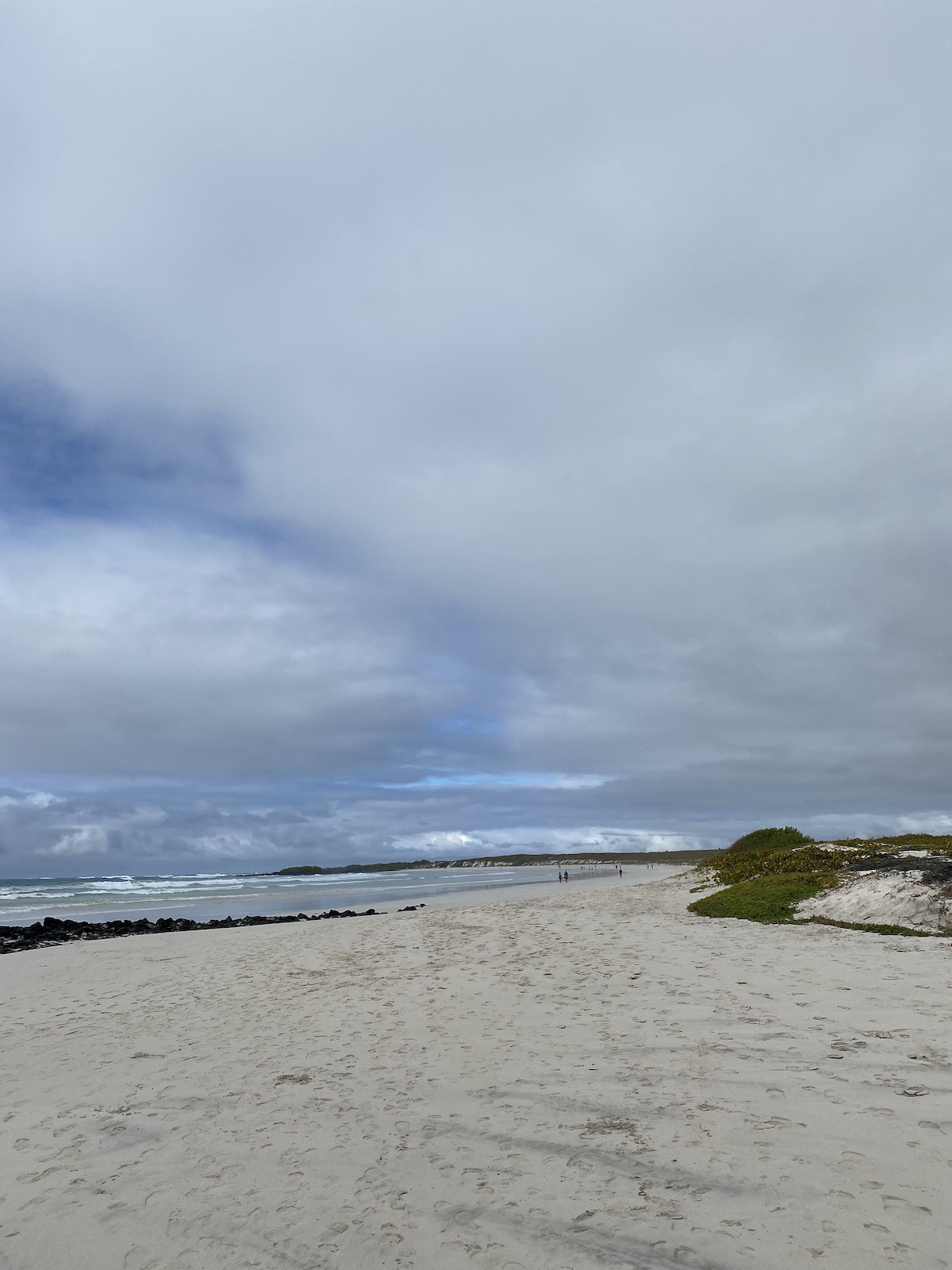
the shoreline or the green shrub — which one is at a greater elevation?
the green shrub

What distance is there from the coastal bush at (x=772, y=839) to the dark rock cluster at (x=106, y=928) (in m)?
22.0

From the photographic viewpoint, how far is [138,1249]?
5535 mm

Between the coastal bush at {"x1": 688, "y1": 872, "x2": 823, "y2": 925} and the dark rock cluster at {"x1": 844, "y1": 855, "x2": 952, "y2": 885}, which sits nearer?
the dark rock cluster at {"x1": 844, "y1": 855, "x2": 952, "y2": 885}

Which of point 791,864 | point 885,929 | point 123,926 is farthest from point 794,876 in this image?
point 123,926

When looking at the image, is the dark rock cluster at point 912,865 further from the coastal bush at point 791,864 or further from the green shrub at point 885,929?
the green shrub at point 885,929

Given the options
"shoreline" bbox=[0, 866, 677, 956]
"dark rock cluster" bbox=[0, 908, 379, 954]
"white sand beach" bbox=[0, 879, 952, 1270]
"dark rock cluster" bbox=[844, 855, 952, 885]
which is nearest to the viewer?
"white sand beach" bbox=[0, 879, 952, 1270]

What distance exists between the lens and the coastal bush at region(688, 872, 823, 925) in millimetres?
19594

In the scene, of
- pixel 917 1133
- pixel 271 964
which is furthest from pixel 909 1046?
pixel 271 964

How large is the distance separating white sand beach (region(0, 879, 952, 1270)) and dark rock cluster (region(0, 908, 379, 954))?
1631cm

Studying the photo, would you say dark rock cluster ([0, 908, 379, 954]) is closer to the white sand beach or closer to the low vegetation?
the low vegetation

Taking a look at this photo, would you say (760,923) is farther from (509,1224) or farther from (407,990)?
(509,1224)

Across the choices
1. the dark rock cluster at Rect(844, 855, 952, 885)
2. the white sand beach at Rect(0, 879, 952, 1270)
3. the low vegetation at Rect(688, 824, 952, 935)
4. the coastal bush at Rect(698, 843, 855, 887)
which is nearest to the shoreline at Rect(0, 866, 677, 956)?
the coastal bush at Rect(698, 843, 855, 887)

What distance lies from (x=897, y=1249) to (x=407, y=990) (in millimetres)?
9741

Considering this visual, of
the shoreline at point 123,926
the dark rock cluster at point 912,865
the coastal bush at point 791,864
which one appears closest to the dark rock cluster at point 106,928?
the shoreline at point 123,926
